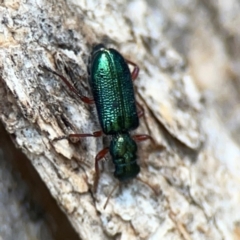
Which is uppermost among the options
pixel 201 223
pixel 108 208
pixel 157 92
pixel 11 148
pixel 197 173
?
pixel 11 148

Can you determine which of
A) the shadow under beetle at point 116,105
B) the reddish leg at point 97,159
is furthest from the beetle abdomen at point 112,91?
the reddish leg at point 97,159

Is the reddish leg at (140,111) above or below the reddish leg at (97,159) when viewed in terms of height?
above

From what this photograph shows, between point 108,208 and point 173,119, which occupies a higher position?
point 173,119

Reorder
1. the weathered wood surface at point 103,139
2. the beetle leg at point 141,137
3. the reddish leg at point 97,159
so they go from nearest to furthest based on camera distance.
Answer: the weathered wood surface at point 103,139 < the reddish leg at point 97,159 < the beetle leg at point 141,137

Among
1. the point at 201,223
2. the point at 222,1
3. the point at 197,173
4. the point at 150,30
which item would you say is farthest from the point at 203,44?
the point at 201,223

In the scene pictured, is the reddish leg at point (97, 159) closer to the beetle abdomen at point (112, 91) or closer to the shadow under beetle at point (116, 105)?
the shadow under beetle at point (116, 105)

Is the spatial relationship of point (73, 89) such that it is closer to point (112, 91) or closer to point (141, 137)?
point (112, 91)

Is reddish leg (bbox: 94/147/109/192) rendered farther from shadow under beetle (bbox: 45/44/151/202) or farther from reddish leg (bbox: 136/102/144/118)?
reddish leg (bbox: 136/102/144/118)

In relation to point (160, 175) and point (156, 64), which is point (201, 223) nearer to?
point (160, 175)
